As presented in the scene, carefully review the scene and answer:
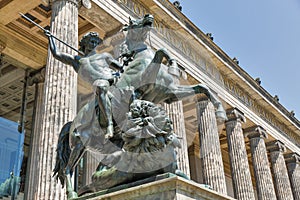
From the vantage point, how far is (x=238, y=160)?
66.9 feet

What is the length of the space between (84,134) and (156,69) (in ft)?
3.44

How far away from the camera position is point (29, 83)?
18328 mm

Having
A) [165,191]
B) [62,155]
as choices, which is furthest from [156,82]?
[62,155]

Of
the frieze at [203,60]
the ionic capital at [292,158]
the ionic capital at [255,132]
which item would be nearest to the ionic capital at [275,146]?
the frieze at [203,60]

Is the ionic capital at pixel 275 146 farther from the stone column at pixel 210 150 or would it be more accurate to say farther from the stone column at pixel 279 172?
the stone column at pixel 210 150

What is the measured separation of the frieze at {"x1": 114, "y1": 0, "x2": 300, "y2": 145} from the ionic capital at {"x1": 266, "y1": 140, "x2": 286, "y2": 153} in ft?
4.03

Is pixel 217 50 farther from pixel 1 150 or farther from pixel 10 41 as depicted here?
pixel 1 150

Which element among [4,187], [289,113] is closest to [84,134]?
[4,187]

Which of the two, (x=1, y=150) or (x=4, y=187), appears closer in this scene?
(x=4, y=187)

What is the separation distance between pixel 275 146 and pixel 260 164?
395 centimetres

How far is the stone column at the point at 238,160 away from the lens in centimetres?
1959

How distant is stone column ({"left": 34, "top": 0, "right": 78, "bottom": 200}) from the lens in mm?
9203

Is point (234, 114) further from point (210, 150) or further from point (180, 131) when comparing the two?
point (180, 131)

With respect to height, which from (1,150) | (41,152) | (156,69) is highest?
(1,150)
